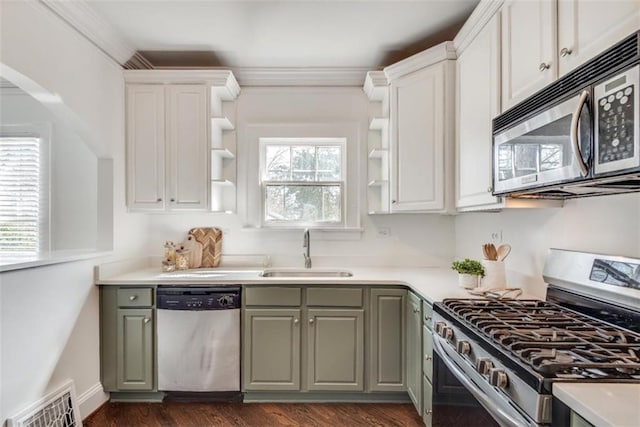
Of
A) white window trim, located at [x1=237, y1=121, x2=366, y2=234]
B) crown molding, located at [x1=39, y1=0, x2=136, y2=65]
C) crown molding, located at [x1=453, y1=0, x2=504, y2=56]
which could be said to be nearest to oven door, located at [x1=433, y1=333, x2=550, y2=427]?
white window trim, located at [x1=237, y1=121, x2=366, y2=234]

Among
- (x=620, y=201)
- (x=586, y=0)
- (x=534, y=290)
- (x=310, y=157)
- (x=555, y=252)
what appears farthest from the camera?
(x=310, y=157)

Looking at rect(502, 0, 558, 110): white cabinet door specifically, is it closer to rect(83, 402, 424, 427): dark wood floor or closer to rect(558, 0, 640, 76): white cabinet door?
rect(558, 0, 640, 76): white cabinet door

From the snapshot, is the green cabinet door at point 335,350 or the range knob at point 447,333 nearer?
the range knob at point 447,333

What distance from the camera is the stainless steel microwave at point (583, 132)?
3.13 feet

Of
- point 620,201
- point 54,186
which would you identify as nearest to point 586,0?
point 620,201

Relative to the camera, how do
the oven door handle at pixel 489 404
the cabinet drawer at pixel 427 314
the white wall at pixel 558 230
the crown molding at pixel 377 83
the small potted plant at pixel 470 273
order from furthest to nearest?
1. the crown molding at pixel 377 83
2. the small potted plant at pixel 470 273
3. the cabinet drawer at pixel 427 314
4. the white wall at pixel 558 230
5. the oven door handle at pixel 489 404

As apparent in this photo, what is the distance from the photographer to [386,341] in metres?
2.52

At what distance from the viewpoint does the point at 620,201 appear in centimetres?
146

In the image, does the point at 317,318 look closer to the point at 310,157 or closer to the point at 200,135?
the point at 310,157

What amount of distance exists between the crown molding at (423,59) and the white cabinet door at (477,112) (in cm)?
12

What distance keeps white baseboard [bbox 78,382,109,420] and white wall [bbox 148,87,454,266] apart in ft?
3.63

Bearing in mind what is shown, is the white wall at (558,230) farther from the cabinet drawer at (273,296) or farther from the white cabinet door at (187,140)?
the white cabinet door at (187,140)

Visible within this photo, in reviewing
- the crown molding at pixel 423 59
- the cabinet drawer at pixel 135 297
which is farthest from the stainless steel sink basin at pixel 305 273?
the crown molding at pixel 423 59

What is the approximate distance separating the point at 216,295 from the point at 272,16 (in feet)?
6.10
